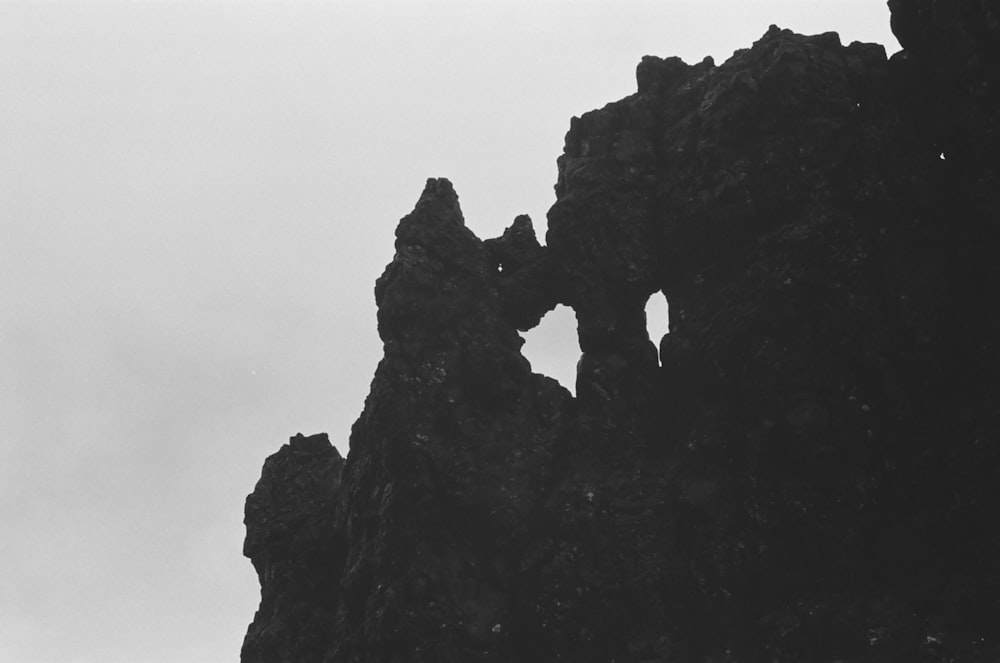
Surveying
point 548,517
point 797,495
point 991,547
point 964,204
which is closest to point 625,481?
point 548,517

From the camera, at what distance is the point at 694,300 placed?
164 feet

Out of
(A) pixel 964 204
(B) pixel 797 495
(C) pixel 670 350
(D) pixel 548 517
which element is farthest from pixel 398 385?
(A) pixel 964 204

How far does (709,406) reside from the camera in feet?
156

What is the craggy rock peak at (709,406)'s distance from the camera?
41531mm

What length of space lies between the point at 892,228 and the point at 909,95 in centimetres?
838

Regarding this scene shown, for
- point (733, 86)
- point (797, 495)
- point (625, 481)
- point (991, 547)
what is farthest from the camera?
point (733, 86)

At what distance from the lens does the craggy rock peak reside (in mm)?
41531

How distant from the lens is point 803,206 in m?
48.1

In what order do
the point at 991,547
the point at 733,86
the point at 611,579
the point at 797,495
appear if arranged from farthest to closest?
the point at 733,86 < the point at 611,579 < the point at 797,495 < the point at 991,547

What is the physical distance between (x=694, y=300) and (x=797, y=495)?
11777mm

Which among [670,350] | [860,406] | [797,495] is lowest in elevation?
[797,495]

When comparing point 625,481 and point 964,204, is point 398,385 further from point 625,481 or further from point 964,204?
point 964,204

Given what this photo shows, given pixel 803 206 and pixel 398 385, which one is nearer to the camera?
pixel 803 206

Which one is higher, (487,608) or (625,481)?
(625,481)
